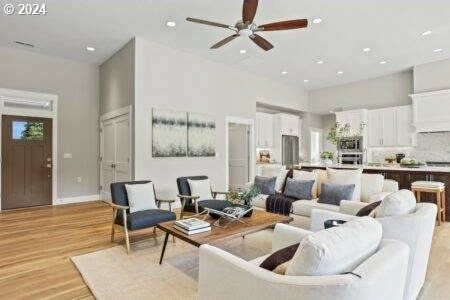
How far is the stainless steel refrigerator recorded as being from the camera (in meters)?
8.79

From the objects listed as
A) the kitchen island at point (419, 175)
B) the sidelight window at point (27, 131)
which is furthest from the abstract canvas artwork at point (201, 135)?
the kitchen island at point (419, 175)

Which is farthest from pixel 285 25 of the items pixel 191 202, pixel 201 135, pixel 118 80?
pixel 118 80

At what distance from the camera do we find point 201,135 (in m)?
6.36

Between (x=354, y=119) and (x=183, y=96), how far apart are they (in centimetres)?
561

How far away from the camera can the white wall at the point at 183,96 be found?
5383mm

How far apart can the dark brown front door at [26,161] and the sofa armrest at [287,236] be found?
6020 mm

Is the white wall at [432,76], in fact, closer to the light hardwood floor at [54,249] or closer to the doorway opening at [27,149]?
the light hardwood floor at [54,249]

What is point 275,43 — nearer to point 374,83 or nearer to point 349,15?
point 349,15

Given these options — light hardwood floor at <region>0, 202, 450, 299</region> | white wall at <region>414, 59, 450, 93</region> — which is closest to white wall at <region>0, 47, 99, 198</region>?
light hardwood floor at <region>0, 202, 450, 299</region>

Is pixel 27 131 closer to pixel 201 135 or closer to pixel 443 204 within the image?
pixel 201 135

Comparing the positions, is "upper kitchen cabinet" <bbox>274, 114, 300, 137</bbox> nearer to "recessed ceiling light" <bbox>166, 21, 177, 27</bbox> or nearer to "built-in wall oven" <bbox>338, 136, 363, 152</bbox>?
"built-in wall oven" <bbox>338, 136, 363, 152</bbox>

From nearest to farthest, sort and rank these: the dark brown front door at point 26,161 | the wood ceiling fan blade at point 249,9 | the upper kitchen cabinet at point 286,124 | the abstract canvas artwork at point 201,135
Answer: the wood ceiling fan blade at point 249,9 < the dark brown front door at point 26,161 < the abstract canvas artwork at point 201,135 < the upper kitchen cabinet at point 286,124

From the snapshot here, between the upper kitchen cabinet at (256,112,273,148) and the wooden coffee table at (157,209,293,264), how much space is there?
16.6ft

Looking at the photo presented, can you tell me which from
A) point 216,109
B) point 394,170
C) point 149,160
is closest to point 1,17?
point 149,160
